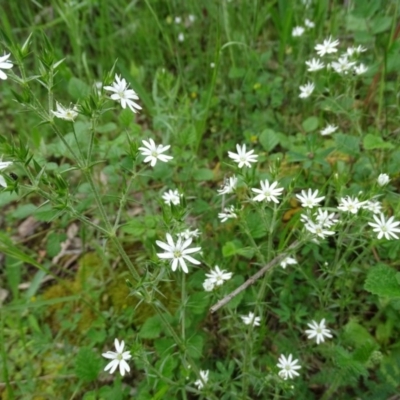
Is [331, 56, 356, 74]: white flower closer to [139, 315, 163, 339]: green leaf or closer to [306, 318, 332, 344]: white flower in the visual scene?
[306, 318, 332, 344]: white flower

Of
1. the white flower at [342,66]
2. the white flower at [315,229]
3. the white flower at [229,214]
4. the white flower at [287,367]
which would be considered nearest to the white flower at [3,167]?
the white flower at [229,214]

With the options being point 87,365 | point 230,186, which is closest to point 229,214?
point 230,186

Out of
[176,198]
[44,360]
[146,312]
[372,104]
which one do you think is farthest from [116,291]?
[372,104]

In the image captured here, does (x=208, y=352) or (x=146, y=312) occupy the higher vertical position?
(x=146, y=312)

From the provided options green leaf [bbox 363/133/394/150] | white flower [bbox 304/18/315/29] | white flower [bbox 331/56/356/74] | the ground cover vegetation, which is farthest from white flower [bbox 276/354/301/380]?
white flower [bbox 304/18/315/29]

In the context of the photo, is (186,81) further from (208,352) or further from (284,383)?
(284,383)

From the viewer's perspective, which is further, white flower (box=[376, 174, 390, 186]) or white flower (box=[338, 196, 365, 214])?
white flower (box=[376, 174, 390, 186])

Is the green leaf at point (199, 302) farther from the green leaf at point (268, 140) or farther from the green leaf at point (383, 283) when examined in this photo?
the green leaf at point (268, 140)
